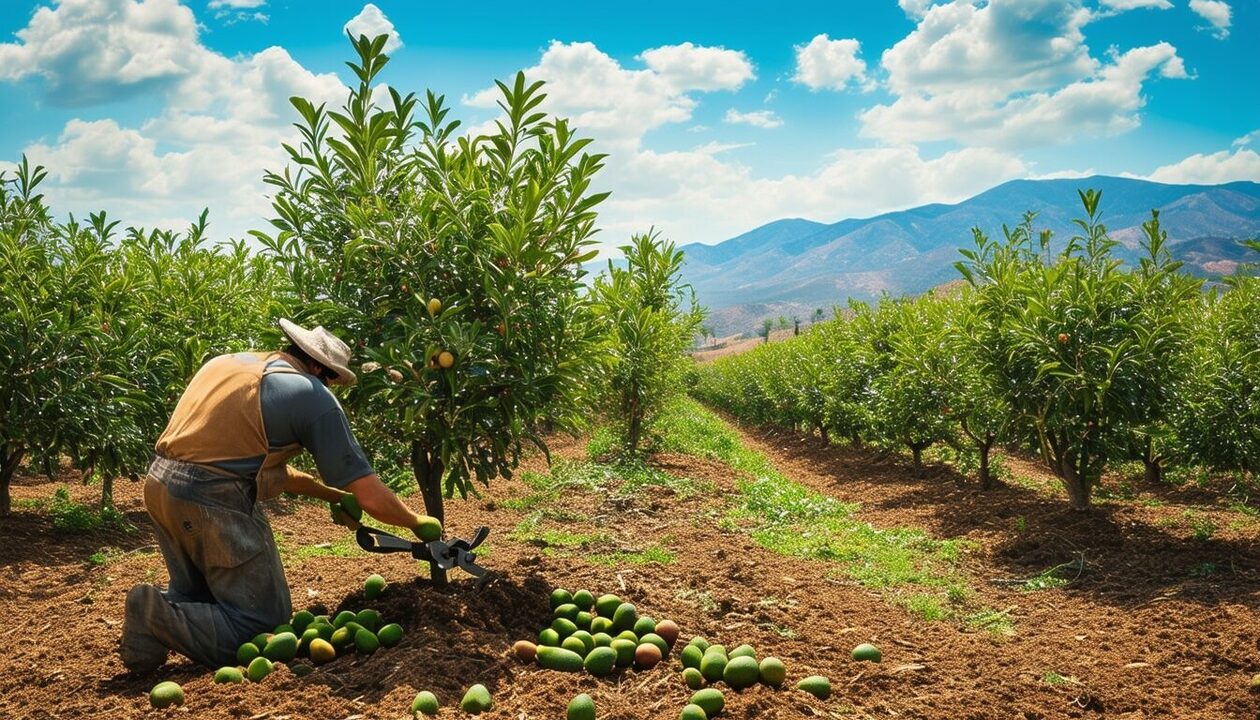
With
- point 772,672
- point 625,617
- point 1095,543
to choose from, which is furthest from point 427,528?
point 1095,543

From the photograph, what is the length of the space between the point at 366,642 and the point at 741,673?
2.03m

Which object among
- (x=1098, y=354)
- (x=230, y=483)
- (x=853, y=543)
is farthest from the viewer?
(x=853, y=543)

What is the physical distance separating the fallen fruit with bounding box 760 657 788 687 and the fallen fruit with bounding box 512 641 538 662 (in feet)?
4.03

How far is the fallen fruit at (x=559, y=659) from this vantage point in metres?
4.32

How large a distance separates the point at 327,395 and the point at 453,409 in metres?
0.93

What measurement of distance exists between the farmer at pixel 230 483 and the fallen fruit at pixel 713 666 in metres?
1.73

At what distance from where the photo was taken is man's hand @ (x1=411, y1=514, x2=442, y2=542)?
4.52 m

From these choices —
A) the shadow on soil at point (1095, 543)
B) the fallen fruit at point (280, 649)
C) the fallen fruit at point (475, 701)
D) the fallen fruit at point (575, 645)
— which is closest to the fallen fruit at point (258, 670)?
the fallen fruit at point (280, 649)

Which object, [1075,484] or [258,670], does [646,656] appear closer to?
[258,670]

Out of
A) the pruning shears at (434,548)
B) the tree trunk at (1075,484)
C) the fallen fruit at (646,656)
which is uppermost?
the pruning shears at (434,548)

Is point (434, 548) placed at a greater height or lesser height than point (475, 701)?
greater

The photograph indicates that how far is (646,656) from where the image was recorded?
14.5ft

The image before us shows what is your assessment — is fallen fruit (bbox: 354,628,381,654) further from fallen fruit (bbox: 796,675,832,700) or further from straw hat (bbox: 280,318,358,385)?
fallen fruit (bbox: 796,675,832,700)

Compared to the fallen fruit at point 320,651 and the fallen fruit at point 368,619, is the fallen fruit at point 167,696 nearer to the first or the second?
the fallen fruit at point 320,651
